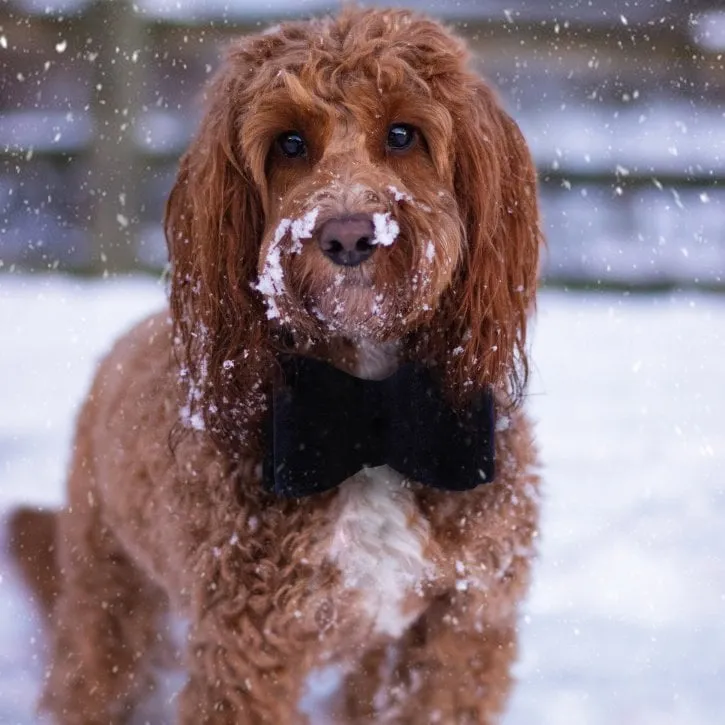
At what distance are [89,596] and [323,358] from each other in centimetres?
110

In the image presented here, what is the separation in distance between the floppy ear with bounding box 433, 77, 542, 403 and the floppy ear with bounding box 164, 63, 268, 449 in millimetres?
404

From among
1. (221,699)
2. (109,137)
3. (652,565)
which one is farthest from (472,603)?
(109,137)

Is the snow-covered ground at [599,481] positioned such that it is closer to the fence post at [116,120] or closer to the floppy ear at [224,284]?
the fence post at [116,120]

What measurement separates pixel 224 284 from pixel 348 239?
0.45m

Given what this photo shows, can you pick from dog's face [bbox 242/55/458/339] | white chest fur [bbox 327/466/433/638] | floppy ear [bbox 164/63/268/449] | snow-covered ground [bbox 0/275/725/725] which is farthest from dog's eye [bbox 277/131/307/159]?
snow-covered ground [bbox 0/275/725/725]

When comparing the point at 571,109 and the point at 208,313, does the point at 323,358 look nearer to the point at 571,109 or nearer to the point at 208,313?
the point at 208,313

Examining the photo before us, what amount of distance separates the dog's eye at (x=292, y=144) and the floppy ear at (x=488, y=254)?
31 cm

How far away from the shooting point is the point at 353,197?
6.40 ft

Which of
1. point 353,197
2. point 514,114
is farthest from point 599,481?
point 514,114

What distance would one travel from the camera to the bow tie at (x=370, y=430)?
221cm

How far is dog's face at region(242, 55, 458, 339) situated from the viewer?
1.97 m

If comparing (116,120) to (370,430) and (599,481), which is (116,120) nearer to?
(599,481)

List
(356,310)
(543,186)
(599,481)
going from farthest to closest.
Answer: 1. (543,186)
2. (599,481)
3. (356,310)

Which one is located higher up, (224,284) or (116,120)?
(224,284)
